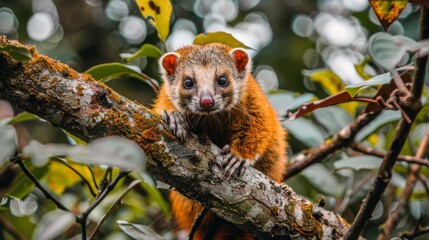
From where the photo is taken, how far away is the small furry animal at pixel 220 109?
13.1ft

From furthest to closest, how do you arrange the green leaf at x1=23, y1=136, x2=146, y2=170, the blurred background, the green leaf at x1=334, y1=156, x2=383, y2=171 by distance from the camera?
the blurred background, the green leaf at x1=334, y1=156, x2=383, y2=171, the green leaf at x1=23, y1=136, x2=146, y2=170

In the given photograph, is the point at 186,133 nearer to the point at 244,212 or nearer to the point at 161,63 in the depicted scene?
the point at 244,212

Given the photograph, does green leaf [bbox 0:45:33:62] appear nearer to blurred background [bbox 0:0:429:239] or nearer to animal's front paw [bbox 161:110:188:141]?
animal's front paw [bbox 161:110:188:141]

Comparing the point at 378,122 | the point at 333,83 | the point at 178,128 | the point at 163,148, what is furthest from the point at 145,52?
the point at 333,83

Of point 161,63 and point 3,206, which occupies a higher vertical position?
point 161,63

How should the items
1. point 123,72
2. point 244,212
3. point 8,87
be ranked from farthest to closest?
point 123,72 < point 244,212 < point 8,87

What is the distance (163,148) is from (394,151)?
119cm

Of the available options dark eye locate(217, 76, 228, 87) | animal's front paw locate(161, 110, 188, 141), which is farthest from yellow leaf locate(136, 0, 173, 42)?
animal's front paw locate(161, 110, 188, 141)

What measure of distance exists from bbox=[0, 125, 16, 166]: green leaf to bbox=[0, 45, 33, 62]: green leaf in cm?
70

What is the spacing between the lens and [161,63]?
14.3 feet

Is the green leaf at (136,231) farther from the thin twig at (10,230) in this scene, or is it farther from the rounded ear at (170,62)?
the rounded ear at (170,62)

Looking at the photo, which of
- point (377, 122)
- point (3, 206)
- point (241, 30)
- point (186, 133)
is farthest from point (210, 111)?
point (241, 30)

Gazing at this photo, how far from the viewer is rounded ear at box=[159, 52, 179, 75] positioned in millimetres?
4379

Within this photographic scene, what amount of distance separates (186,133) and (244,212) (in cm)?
56
